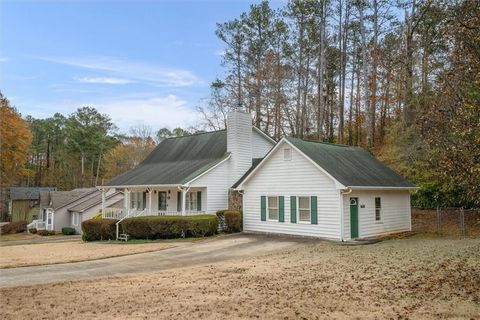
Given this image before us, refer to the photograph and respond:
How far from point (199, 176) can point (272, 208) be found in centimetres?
475

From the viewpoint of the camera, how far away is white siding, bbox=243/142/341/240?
59.9 feet

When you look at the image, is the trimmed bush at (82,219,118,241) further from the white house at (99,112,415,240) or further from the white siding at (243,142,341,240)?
the white siding at (243,142,341,240)

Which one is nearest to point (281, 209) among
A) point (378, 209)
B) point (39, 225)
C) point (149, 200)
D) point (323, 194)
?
point (323, 194)

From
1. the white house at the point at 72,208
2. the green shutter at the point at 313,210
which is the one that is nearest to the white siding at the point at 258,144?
the green shutter at the point at 313,210

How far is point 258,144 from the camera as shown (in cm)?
2647

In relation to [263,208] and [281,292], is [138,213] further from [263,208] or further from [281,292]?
[281,292]

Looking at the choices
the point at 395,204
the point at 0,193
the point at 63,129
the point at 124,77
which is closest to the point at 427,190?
the point at 395,204

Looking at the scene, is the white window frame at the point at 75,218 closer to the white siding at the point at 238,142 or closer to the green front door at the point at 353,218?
the white siding at the point at 238,142

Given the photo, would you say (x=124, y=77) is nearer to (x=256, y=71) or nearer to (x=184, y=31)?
(x=184, y=31)

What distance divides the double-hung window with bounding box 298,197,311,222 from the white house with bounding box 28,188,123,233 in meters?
23.9

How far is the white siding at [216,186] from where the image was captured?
77.5 feet

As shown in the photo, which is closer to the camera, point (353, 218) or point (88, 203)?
point (353, 218)

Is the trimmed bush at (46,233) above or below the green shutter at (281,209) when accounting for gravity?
below

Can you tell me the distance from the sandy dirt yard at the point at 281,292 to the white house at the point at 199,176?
11047 mm
